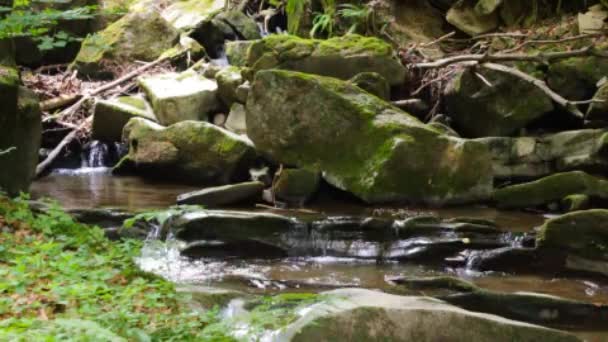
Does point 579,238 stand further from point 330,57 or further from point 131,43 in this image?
point 131,43

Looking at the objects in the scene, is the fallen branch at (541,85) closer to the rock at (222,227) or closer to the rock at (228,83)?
the rock at (228,83)

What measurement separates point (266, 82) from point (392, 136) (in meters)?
1.82

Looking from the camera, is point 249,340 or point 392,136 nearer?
point 249,340

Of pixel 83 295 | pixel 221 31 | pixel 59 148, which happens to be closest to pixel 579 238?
pixel 83 295

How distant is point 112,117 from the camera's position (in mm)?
10523

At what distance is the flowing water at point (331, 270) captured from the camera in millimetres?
5438

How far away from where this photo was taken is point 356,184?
8.00 metres

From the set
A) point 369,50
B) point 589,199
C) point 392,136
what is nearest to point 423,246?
point 392,136

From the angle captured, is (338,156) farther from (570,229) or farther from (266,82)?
(570,229)

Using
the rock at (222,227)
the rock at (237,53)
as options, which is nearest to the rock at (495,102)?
the rock at (237,53)

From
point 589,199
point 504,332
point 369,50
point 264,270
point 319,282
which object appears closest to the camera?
point 504,332

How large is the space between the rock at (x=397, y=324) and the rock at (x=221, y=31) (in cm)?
1149

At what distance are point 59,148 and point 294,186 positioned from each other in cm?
450

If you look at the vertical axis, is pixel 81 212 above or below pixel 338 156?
below
